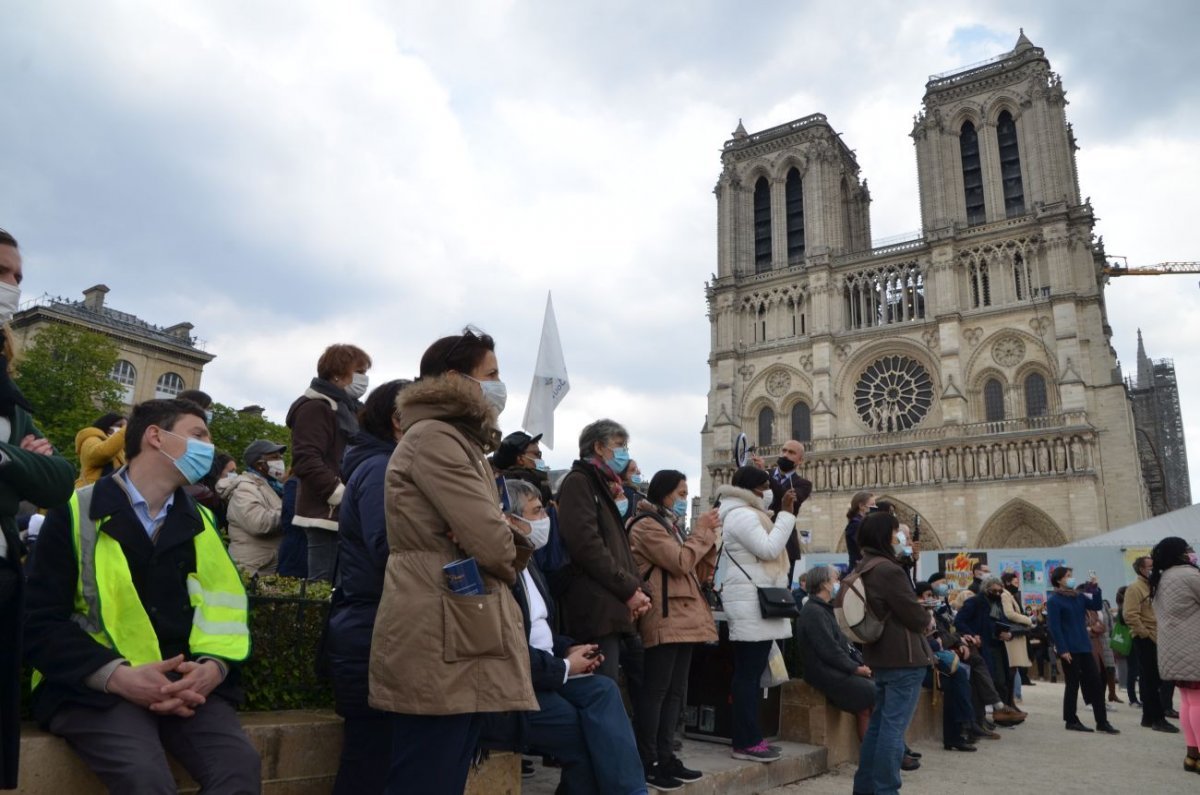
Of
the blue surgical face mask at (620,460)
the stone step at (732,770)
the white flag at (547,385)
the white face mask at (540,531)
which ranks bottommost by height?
the stone step at (732,770)

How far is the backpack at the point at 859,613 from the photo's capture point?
4758 mm

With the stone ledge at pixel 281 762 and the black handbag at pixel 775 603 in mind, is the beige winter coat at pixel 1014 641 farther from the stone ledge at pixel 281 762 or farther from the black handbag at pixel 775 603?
the stone ledge at pixel 281 762

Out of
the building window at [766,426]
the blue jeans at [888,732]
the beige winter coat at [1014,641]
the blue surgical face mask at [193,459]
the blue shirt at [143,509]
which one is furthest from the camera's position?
the building window at [766,426]

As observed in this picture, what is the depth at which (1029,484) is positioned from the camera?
29.3m

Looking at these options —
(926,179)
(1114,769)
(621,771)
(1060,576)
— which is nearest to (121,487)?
(621,771)

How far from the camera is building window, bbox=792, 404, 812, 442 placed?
116 ft

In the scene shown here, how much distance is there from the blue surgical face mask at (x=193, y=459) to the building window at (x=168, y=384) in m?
36.9

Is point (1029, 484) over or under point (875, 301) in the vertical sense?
under

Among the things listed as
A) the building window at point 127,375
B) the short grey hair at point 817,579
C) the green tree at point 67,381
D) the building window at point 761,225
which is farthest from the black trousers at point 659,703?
the building window at point 127,375

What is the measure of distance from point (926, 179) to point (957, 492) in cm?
1412

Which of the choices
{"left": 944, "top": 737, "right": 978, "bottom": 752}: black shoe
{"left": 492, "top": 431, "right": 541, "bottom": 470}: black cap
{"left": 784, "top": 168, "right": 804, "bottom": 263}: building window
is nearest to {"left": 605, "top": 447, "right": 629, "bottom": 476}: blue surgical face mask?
{"left": 492, "top": 431, "right": 541, "bottom": 470}: black cap

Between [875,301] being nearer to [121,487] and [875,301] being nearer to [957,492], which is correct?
[957,492]

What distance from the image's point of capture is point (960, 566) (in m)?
18.1

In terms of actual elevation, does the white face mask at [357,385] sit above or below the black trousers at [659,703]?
above
